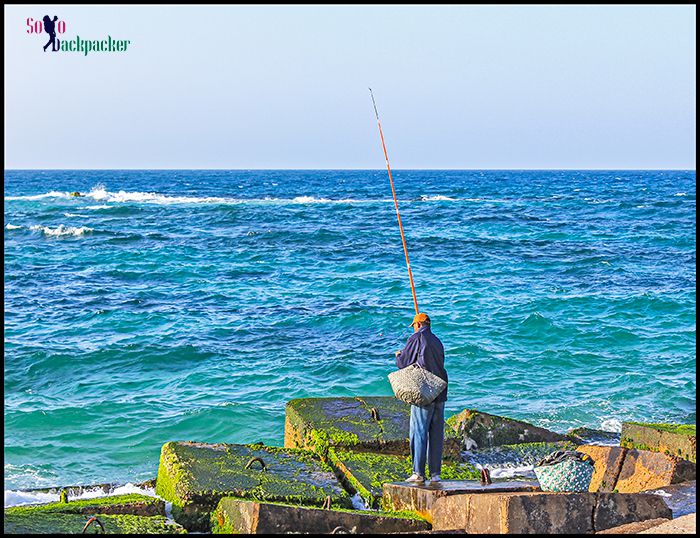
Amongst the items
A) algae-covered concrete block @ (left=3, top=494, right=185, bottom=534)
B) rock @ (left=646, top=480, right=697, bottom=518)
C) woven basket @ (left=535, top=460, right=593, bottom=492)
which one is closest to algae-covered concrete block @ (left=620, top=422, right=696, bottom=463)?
rock @ (left=646, top=480, right=697, bottom=518)

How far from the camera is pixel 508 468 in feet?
22.4

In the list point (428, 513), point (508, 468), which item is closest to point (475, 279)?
point (508, 468)

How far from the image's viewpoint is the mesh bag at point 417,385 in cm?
569

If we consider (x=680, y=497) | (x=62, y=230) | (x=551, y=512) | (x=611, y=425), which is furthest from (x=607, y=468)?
(x=62, y=230)

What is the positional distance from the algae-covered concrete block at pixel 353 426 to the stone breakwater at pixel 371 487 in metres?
0.01

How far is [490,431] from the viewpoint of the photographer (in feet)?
24.2

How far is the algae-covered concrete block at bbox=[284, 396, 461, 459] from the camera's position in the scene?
653 cm

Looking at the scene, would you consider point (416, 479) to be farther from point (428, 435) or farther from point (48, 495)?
point (48, 495)

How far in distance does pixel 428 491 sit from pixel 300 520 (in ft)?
3.30

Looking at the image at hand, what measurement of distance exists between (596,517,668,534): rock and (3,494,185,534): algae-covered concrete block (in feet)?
8.47

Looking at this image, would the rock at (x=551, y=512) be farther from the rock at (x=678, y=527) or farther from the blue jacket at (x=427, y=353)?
the blue jacket at (x=427, y=353)

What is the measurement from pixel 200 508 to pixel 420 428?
1.72m

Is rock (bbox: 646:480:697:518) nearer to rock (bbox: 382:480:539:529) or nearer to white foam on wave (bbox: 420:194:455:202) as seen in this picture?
rock (bbox: 382:480:539:529)

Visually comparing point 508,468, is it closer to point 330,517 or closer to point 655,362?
point 330,517
